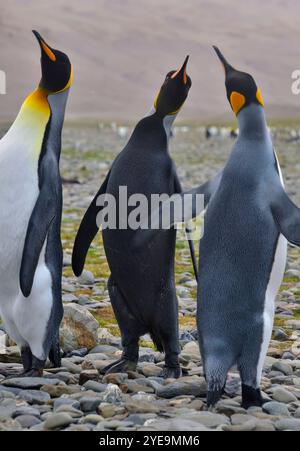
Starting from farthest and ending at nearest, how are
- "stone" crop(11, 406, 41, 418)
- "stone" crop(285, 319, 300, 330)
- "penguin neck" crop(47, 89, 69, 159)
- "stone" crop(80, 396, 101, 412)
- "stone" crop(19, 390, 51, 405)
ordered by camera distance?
"stone" crop(285, 319, 300, 330), "penguin neck" crop(47, 89, 69, 159), "stone" crop(19, 390, 51, 405), "stone" crop(80, 396, 101, 412), "stone" crop(11, 406, 41, 418)

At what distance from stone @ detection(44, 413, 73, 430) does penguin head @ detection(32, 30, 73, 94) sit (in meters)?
1.86

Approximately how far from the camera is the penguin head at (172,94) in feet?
14.5

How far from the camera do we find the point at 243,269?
3.84 m

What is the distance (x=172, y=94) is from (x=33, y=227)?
1.08m

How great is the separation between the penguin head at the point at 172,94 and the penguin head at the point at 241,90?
1.32 feet

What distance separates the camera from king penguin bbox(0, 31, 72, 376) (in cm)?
421

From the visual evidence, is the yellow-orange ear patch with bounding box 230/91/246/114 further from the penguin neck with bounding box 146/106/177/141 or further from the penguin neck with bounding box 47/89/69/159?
the penguin neck with bounding box 47/89/69/159

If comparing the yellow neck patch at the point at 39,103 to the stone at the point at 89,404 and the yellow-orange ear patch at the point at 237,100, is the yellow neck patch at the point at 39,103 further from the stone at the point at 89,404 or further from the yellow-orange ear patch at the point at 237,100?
the stone at the point at 89,404

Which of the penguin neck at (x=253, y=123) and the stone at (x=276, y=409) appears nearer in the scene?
the stone at (x=276, y=409)

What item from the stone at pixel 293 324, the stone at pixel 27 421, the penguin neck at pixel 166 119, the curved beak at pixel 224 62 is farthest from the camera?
the stone at pixel 293 324

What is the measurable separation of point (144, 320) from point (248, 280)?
0.86 m

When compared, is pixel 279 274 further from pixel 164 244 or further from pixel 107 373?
pixel 107 373

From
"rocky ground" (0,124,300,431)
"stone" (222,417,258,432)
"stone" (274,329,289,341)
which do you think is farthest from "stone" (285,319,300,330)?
"stone" (222,417,258,432)

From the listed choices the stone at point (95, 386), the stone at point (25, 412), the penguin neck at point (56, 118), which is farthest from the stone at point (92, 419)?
the penguin neck at point (56, 118)
